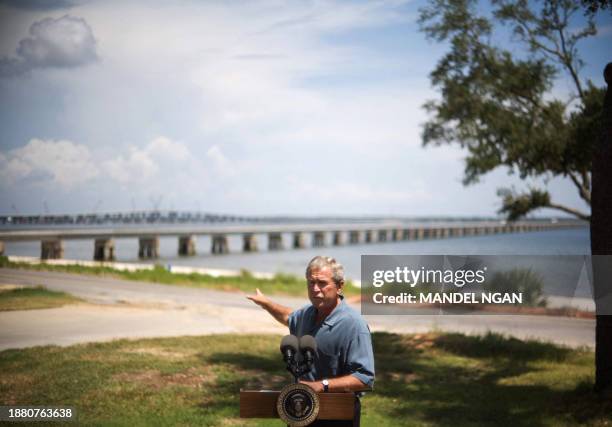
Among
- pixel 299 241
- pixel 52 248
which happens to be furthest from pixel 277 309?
pixel 299 241

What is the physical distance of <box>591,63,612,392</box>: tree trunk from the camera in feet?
27.8

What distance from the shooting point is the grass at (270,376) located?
8562mm

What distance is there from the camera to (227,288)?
2847 centimetres

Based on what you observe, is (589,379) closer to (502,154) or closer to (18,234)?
(502,154)

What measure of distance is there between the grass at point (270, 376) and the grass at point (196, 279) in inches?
553

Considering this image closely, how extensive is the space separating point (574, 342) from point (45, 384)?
1188 centimetres

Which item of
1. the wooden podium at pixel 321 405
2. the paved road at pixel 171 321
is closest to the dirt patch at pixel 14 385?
the paved road at pixel 171 321

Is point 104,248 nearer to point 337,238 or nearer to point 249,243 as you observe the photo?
point 249,243

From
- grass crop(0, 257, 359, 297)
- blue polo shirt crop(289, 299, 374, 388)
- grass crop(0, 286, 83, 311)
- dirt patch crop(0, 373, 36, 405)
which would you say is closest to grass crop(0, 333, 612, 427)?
dirt patch crop(0, 373, 36, 405)

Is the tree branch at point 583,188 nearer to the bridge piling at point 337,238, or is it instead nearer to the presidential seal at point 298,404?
the presidential seal at point 298,404

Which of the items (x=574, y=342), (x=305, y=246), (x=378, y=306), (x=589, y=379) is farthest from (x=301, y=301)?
(x=305, y=246)

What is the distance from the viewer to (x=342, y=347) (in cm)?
404

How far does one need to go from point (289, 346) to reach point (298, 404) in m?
0.32

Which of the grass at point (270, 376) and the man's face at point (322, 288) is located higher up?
the man's face at point (322, 288)
